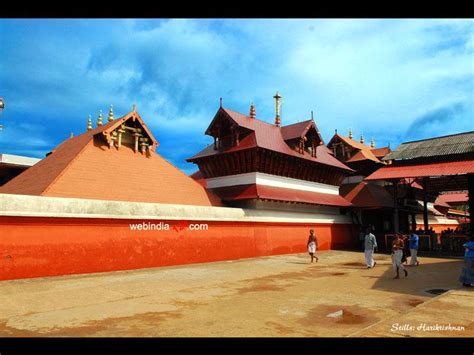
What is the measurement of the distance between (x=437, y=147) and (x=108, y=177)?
21369 millimetres

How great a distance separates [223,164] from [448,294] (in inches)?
662

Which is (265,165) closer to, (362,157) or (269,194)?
(269,194)

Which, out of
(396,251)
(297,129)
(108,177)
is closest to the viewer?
(396,251)

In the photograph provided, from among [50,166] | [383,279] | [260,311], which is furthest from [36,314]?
[50,166]

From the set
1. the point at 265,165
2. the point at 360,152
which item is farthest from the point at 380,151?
the point at 265,165

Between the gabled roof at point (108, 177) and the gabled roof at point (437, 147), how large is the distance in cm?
1440

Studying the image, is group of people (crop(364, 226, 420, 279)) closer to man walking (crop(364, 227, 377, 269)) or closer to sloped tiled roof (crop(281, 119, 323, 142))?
man walking (crop(364, 227, 377, 269))

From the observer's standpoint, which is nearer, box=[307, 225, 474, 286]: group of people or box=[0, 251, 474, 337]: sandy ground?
box=[0, 251, 474, 337]: sandy ground

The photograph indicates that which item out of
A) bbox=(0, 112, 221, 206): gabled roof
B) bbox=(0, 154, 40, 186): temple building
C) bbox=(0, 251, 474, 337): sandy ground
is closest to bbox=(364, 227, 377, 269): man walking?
bbox=(0, 251, 474, 337): sandy ground

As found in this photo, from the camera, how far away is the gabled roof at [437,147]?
2414 centimetres

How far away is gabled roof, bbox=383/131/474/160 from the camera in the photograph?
24.1m

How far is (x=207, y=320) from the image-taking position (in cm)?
662

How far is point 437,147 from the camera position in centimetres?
2544

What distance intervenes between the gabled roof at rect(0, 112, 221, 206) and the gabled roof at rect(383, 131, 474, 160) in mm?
14397
